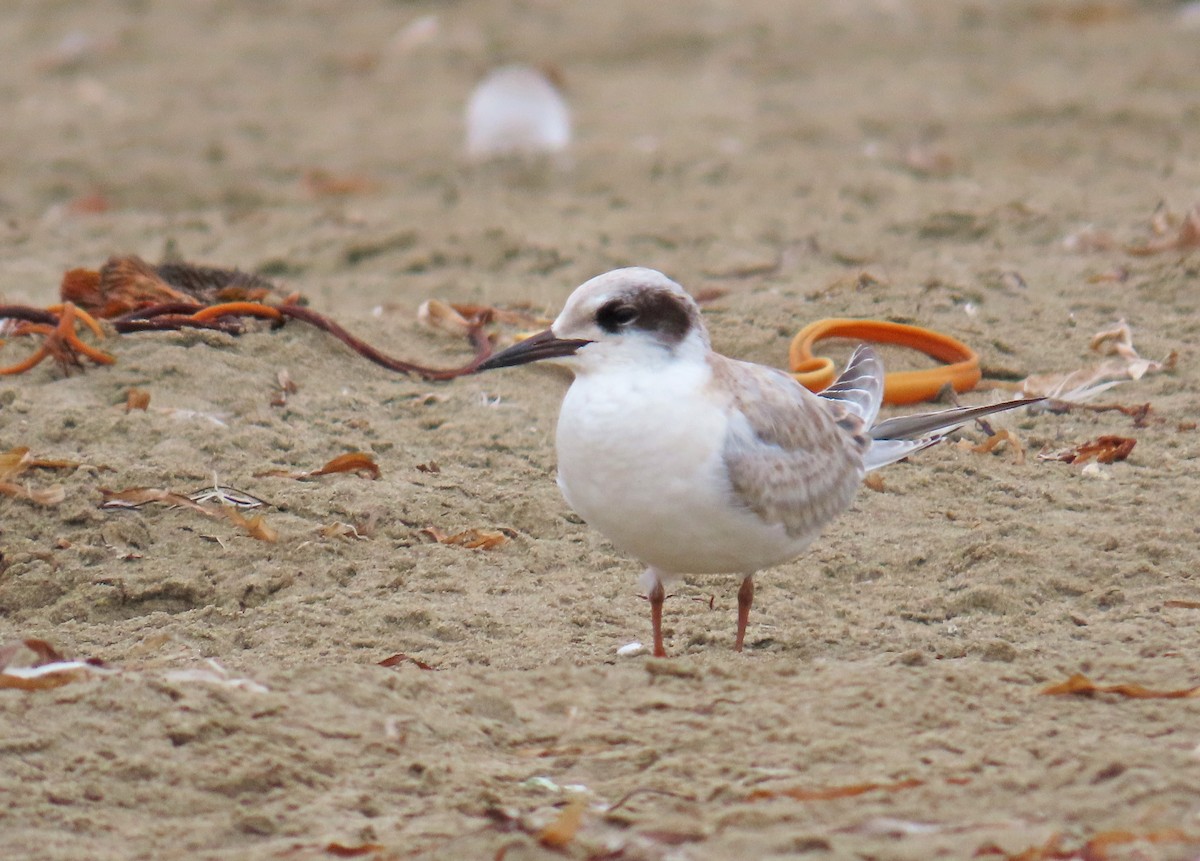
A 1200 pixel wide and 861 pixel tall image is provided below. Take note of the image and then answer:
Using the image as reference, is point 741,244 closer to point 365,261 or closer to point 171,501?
point 365,261

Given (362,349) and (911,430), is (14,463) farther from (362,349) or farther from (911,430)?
(911,430)

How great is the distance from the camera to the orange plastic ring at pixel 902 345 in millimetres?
5348

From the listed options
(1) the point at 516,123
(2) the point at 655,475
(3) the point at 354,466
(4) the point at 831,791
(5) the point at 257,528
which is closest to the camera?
(4) the point at 831,791

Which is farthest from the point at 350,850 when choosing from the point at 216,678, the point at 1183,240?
the point at 1183,240

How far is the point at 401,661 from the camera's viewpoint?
3740 millimetres

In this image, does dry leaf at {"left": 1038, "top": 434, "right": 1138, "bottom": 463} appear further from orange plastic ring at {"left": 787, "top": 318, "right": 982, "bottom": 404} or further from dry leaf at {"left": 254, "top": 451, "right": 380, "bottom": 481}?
dry leaf at {"left": 254, "top": 451, "right": 380, "bottom": 481}

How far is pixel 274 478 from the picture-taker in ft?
15.7

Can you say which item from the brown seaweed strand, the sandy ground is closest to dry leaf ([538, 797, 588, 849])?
the sandy ground

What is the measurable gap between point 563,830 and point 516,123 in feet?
23.3

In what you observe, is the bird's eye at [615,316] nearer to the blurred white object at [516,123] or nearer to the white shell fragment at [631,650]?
the white shell fragment at [631,650]

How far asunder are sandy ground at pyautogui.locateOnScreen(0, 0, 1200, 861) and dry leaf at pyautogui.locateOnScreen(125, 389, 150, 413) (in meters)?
0.07

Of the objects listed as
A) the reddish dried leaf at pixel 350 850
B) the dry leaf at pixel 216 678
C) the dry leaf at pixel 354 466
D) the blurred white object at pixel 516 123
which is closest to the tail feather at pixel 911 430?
the dry leaf at pixel 354 466

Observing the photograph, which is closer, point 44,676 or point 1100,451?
point 44,676

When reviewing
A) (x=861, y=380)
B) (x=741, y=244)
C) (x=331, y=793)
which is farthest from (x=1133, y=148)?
(x=331, y=793)
